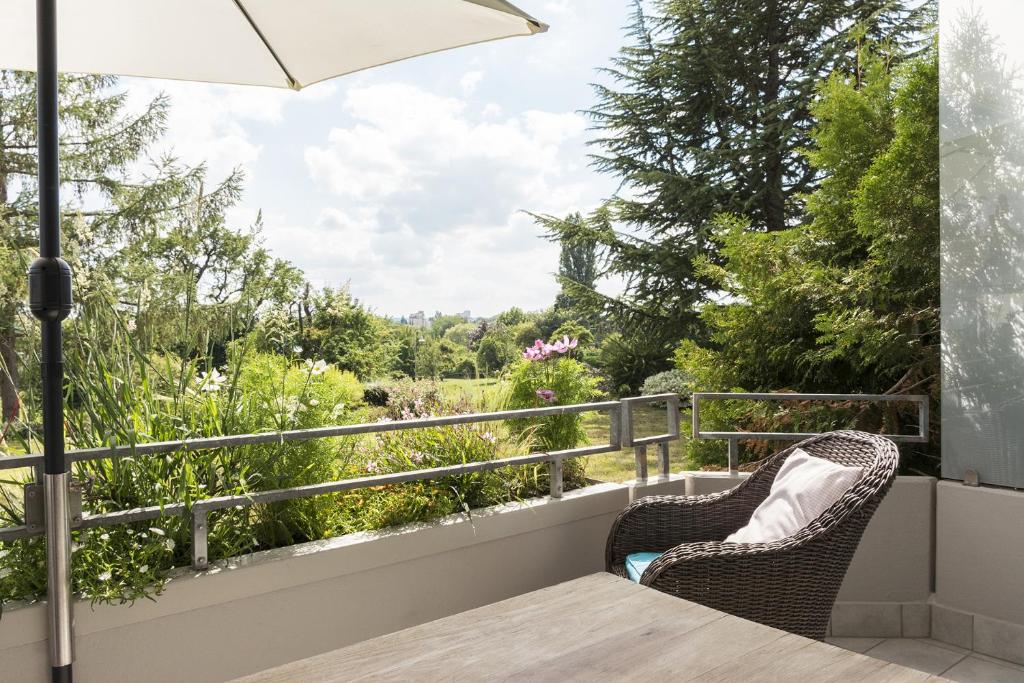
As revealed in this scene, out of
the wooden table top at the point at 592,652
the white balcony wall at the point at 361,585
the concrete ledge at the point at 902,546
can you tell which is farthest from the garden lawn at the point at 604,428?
the wooden table top at the point at 592,652

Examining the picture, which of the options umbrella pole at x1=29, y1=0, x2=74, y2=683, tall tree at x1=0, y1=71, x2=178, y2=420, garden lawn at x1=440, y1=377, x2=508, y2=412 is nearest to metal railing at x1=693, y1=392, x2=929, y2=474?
garden lawn at x1=440, y1=377, x2=508, y2=412

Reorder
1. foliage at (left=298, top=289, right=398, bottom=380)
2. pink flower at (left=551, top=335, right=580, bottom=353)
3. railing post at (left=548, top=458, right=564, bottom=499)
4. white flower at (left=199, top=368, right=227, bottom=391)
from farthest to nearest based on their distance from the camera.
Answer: foliage at (left=298, top=289, right=398, bottom=380)
pink flower at (left=551, top=335, right=580, bottom=353)
railing post at (left=548, top=458, right=564, bottom=499)
white flower at (left=199, top=368, right=227, bottom=391)

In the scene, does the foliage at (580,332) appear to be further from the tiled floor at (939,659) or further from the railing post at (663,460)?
the tiled floor at (939,659)

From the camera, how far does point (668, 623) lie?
127 centimetres

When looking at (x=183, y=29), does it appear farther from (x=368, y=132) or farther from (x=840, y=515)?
(x=368, y=132)

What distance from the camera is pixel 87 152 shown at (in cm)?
921

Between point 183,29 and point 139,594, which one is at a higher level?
point 183,29

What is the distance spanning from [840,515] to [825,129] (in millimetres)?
3086

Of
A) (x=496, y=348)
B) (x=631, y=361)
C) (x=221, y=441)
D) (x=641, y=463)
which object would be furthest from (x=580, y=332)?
(x=221, y=441)

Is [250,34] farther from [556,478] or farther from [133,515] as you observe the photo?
[556,478]

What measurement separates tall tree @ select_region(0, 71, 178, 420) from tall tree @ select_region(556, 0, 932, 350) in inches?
223

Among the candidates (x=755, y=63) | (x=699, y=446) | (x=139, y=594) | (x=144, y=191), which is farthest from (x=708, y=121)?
(x=139, y=594)

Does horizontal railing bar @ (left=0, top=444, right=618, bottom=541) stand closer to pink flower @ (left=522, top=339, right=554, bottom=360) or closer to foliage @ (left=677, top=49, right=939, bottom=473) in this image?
pink flower @ (left=522, top=339, right=554, bottom=360)

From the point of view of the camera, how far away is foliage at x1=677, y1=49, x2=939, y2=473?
3430 millimetres
